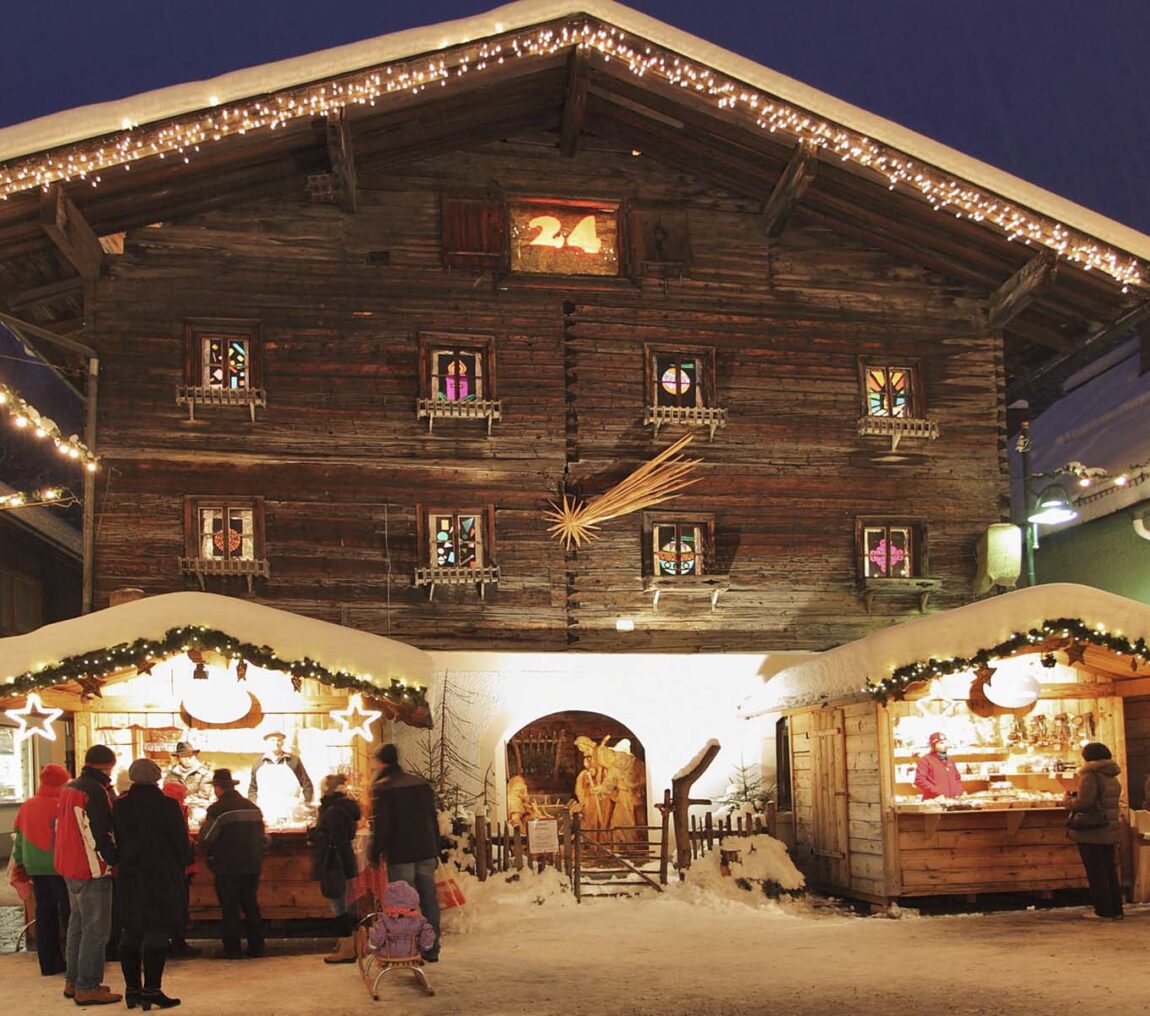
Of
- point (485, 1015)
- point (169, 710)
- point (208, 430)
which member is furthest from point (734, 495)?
point (485, 1015)

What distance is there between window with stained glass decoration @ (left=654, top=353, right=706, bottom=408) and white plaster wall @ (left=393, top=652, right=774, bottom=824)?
394 centimetres

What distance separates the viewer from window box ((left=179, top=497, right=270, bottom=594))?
1867 centimetres

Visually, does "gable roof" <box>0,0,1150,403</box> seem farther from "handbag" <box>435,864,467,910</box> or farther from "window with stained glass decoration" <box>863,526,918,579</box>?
"handbag" <box>435,864,467,910</box>

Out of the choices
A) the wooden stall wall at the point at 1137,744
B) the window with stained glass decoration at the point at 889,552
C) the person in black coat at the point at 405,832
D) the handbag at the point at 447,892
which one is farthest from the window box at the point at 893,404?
the person in black coat at the point at 405,832

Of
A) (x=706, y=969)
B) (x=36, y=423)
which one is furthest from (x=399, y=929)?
(x=36, y=423)

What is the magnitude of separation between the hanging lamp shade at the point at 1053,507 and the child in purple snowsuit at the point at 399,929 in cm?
1189

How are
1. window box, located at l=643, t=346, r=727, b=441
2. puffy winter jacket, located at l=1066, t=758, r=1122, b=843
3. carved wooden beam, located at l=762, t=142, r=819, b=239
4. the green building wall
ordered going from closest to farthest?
puffy winter jacket, located at l=1066, t=758, r=1122, b=843 < carved wooden beam, located at l=762, t=142, r=819, b=239 < window box, located at l=643, t=346, r=727, b=441 < the green building wall

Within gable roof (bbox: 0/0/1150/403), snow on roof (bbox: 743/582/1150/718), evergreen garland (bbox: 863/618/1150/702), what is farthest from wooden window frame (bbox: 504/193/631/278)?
evergreen garland (bbox: 863/618/1150/702)

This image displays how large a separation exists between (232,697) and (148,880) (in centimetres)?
515

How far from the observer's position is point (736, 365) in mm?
20609

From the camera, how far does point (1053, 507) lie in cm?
1872

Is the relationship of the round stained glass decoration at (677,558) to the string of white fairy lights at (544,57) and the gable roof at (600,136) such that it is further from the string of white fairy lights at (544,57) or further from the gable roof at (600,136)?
the string of white fairy lights at (544,57)

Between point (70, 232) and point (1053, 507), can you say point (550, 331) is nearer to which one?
point (70, 232)

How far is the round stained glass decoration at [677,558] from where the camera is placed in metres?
20.1
